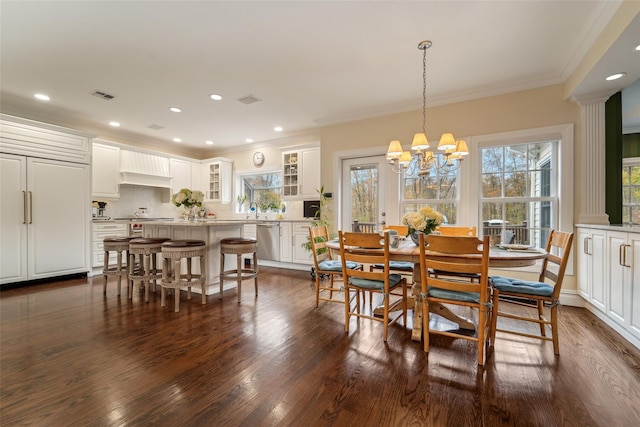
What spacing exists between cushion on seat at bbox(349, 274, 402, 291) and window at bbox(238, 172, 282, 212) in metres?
4.12

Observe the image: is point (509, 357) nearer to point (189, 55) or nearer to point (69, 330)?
point (69, 330)

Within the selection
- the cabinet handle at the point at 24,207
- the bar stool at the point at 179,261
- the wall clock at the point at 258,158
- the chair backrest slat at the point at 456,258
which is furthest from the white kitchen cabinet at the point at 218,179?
the chair backrest slat at the point at 456,258

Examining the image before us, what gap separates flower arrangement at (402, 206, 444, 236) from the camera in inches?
92.9

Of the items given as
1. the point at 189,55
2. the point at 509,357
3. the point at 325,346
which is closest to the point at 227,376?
the point at 325,346

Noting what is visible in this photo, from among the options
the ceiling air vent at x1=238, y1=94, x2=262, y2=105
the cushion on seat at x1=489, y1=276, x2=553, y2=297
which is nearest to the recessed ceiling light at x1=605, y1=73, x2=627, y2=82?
the cushion on seat at x1=489, y1=276, x2=553, y2=297

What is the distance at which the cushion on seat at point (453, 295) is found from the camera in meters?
1.98

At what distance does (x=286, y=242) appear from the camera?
17.5 feet

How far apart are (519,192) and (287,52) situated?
3370 millimetres

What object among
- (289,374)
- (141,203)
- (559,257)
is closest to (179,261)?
(289,374)

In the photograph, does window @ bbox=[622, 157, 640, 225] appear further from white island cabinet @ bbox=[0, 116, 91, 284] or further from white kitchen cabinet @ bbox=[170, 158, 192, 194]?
white island cabinet @ bbox=[0, 116, 91, 284]

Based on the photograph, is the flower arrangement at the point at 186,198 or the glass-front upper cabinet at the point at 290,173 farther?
the glass-front upper cabinet at the point at 290,173

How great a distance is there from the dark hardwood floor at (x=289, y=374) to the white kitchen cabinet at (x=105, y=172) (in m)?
2.86

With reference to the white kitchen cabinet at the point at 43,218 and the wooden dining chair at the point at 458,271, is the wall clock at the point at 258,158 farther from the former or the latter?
the wooden dining chair at the point at 458,271

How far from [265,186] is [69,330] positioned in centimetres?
457
